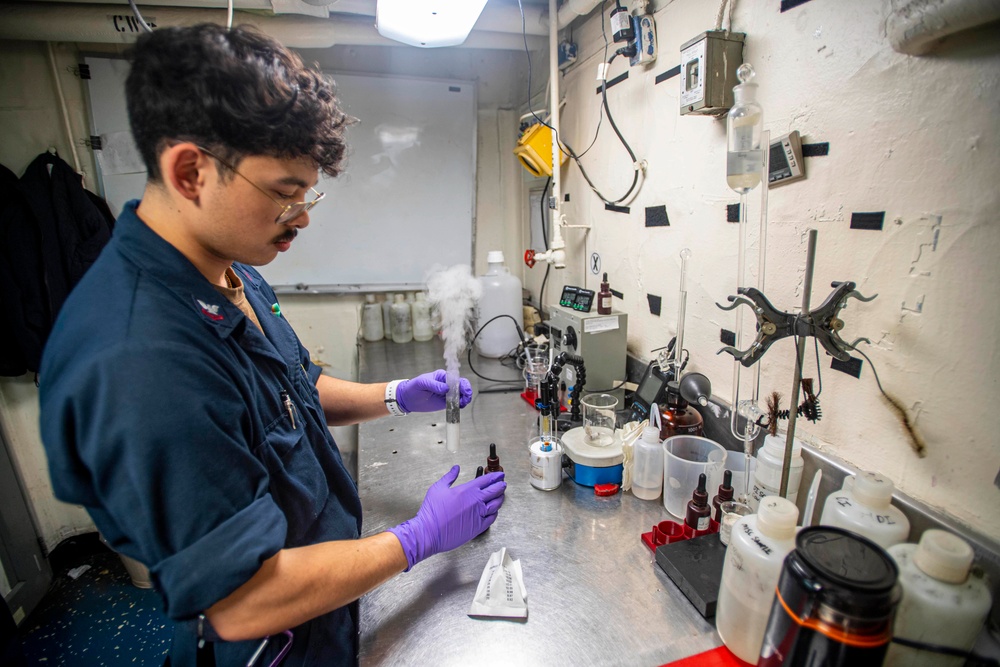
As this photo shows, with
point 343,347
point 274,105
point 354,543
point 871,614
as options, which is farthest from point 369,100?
point 871,614

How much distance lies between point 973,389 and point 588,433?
82 cm

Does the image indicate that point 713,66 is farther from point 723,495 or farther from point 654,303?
point 723,495

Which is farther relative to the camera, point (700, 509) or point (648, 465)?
point (648, 465)

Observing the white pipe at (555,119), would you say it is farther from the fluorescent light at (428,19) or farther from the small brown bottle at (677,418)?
the small brown bottle at (677,418)

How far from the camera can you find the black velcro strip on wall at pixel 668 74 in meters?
1.45

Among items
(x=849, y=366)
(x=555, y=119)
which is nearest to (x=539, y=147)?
(x=555, y=119)

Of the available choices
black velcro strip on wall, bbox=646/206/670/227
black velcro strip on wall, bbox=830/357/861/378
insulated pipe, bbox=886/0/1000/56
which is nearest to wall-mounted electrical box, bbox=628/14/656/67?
black velcro strip on wall, bbox=646/206/670/227

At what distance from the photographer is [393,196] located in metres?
3.05

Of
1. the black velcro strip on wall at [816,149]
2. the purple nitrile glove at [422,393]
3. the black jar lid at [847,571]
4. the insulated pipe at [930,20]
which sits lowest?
the purple nitrile glove at [422,393]

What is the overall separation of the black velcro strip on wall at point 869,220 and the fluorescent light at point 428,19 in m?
1.39

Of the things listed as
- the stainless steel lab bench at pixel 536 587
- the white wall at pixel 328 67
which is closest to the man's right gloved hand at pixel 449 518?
the stainless steel lab bench at pixel 536 587

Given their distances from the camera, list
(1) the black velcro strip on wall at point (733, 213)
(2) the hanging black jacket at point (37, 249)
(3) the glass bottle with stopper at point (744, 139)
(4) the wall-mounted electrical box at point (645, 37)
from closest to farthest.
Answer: (3) the glass bottle with stopper at point (744, 139), (1) the black velcro strip on wall at point (733, 213), (4) the wall-mounted electrical box at point (645, 37), (2) the hanging black jacket at point (37, 249)

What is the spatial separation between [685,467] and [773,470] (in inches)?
8.2

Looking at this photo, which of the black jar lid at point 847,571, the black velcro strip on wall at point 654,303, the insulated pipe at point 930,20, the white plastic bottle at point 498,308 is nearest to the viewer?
the black jar lid at point 847,571
